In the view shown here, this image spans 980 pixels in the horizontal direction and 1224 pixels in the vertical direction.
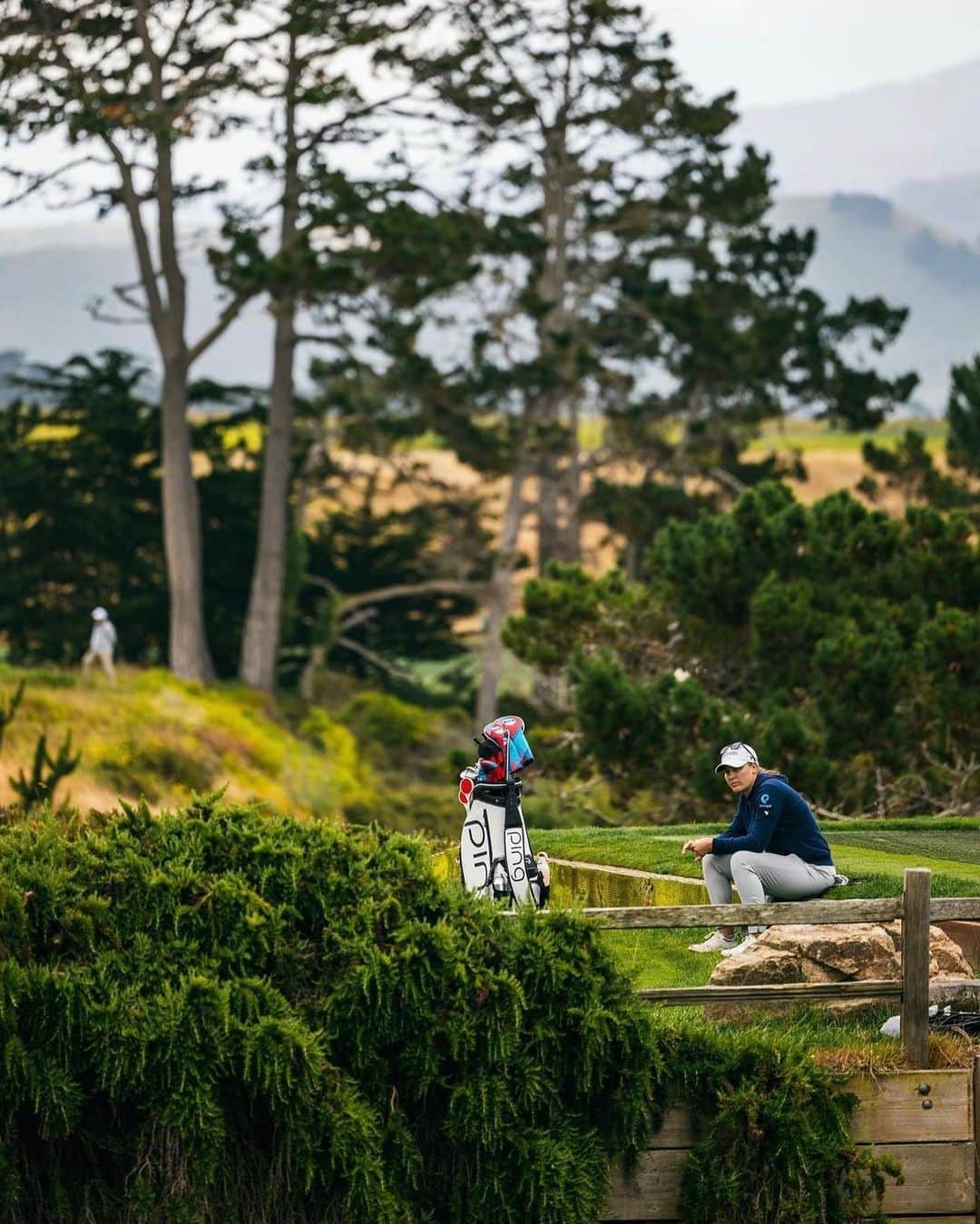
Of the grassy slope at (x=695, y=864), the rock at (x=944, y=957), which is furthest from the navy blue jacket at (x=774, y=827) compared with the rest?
Answer: the grassy slope at (x=695, y=864)

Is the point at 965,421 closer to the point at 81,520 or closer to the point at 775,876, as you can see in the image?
the point at 81,520

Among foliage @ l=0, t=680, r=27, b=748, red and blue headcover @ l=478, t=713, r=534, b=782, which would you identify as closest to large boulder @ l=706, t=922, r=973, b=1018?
red and blue headcover @ l=478, t=713, r=534, b=782

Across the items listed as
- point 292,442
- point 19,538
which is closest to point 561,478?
point 292,442

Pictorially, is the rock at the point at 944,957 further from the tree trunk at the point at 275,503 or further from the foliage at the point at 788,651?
the tree trunk at the point at 275,503

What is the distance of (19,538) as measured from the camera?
168 feet

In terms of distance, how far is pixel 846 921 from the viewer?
12.0m

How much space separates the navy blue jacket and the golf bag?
1278 mm

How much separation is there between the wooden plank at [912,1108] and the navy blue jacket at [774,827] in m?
1.84

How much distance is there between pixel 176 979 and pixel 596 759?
18.3m

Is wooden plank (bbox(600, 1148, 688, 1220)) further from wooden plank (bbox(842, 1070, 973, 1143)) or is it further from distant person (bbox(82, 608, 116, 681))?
distant person (bbox(82, 608, 116, 681))

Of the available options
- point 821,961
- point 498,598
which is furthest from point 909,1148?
point 498,598

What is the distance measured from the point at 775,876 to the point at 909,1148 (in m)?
1.98

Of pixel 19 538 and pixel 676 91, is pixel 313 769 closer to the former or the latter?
pixel 19 538

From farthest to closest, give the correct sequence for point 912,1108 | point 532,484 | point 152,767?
point 532,484, point 152,767, point 912,1108
